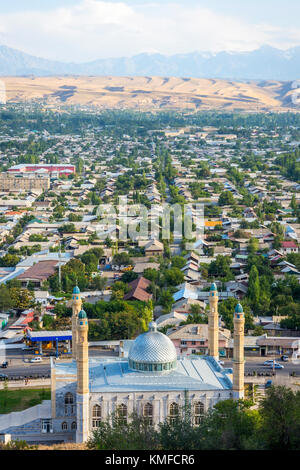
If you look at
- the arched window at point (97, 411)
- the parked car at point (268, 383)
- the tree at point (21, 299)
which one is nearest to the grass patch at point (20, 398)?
the arched window at point (97, 411)

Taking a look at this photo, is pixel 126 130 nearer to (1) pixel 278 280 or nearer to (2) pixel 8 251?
(2) pixel 8 251

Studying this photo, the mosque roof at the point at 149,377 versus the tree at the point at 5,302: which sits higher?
the mosque roof at the point at 149,377

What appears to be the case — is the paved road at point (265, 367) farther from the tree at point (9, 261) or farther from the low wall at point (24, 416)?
the tree at point (9, 261)

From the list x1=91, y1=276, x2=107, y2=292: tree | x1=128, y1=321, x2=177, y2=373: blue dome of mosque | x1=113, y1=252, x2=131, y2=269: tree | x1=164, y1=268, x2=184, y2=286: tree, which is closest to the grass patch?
x1=128, y1=321, x2=177, y2=373: blue dome of mosque

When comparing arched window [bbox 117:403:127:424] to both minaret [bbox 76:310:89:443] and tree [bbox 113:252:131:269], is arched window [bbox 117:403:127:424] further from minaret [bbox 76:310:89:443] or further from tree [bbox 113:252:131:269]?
tree [bbox 113:252:131:269]

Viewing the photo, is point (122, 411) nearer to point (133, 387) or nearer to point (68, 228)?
point (133, 387)

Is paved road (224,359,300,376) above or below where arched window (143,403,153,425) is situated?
below

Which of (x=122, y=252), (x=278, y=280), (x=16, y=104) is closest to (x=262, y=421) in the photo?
(x=278, y=280)

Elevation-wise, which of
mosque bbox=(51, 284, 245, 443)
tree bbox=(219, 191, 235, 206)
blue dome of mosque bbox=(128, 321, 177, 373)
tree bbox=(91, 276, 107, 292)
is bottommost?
tree bbox=(91, 276, 107, 292)
